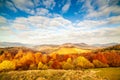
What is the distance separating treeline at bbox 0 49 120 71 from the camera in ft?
71.7

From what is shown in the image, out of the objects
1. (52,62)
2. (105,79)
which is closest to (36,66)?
(52,62)

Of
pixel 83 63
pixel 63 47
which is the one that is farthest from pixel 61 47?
pixel 83 63

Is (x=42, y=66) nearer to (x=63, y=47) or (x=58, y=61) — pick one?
(x=58, y=61)

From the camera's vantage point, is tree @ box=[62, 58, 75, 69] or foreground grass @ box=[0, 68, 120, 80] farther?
tree @ box=[62, 58, 75, 69]

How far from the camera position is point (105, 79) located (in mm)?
15570

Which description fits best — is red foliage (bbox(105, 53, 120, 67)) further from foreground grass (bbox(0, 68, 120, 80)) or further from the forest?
foreground grass (bbox(0, 68, 120, 80))

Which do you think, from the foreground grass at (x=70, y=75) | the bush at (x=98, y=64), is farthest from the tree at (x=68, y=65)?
the foreground grass at (x=70, y=75)

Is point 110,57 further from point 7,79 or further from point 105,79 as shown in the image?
point 7,79

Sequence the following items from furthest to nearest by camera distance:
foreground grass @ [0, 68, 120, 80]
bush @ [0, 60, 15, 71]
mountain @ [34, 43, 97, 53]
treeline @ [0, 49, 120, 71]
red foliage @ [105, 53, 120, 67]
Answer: mountain @ [34, 43, 97, 53]
bush @ [0, 60, 15, 71]
treeline @ [0, 49, 120, 71]
red foliage @ [105, 53, 120, 67]
foreground grass @ [0, 68, 120, 80]

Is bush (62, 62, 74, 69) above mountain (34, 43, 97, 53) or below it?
below

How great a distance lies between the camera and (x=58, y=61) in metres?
25.1

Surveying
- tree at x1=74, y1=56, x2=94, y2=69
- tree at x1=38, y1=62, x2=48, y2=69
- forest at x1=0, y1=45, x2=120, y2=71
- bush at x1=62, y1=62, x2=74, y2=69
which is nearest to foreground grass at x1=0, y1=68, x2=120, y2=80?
forest at x1=0, y1=45, x2=120, y2=71

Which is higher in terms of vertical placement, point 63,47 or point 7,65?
point 63,47

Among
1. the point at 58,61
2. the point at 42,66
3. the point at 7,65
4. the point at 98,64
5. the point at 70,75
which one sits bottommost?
the point at 70,75
